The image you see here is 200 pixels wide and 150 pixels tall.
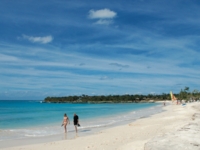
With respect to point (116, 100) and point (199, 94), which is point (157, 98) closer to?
point (116, 100)

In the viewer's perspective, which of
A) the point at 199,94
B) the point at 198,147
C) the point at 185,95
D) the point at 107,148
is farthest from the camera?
the point at 199,94

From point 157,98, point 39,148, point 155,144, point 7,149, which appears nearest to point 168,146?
point 155,144

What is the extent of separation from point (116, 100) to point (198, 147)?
18884 centimetres

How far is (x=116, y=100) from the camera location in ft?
645

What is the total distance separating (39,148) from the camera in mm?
12289

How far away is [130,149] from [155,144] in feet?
4.41

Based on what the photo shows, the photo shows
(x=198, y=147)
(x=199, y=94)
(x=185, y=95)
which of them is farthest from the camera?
(x=199, y=94)

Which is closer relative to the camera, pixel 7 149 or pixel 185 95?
pixel 7 149

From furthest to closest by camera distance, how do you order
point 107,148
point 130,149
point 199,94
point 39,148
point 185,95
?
point 199,94 < point 185,95 < point 39,148 < point 107,148 < point 130,149

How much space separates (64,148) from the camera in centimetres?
1214

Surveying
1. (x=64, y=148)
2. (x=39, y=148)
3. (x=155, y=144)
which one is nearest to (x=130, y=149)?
(x=155, y=144)

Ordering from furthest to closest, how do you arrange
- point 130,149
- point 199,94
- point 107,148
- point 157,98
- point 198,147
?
point 157,98 → point 199,94 → point 107,148 → point 130,149 → point 198,147

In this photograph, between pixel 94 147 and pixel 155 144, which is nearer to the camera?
pixel 155 144

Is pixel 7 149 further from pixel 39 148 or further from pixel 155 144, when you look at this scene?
pixel 155 144
